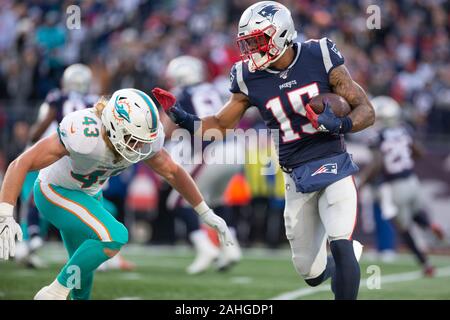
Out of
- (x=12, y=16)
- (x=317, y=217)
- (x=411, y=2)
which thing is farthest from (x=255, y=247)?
(x=317, y=217)

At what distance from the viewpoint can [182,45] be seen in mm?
13477

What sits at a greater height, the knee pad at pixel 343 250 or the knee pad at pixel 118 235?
the knee pad at pixel 118 235

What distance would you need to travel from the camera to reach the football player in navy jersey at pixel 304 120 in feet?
17.1

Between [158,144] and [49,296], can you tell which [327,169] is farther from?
[49,296]

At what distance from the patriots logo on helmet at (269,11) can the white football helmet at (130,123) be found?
864 millimetres

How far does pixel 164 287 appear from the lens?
283 inches

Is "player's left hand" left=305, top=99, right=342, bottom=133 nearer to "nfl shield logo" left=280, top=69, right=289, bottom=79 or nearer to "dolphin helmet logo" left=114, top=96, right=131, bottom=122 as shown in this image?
"nfl shield logo" left=280, top=69, right=289, bottom=79

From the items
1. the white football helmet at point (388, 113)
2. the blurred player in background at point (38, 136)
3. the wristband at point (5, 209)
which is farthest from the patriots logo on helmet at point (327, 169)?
the white football helmet at point (388, 113)

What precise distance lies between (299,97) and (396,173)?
464 centimetres

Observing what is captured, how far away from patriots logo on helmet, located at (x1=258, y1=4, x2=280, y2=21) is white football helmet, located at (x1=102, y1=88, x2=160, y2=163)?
34.0 inches

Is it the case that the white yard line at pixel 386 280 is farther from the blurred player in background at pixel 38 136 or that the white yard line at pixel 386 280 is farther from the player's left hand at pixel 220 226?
the blurred player in background at pixel 38 136

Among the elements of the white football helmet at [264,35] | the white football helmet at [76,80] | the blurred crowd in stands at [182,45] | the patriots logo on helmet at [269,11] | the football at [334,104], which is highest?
the blurred crowd in stands at [182,45]

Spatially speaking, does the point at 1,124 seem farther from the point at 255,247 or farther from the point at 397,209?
the point at 397,209

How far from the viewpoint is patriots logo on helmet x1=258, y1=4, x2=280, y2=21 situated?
17.7 feet
